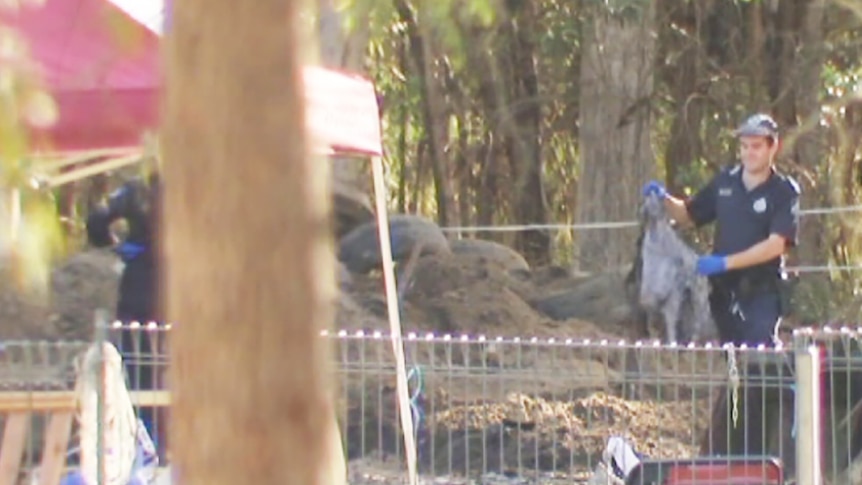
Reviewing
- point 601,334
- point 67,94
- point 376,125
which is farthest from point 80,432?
point 601,334

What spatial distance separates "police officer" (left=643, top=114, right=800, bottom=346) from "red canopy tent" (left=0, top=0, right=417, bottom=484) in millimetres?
1520

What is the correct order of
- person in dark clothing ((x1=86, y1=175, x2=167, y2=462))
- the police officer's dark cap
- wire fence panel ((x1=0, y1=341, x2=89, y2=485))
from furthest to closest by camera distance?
person in dark clothing ((x1=86, y1=175, x2=167, y2=462)) → the police officer's dark cap → wire fence panel ((x1=0, y1=341, x2=89, y2=485))

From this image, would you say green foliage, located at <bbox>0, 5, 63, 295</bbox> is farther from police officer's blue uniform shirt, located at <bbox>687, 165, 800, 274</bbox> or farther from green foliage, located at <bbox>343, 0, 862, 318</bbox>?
green foliage, located at <bbox>343, 0, 862, 318</bbox>

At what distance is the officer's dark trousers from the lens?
8758mm

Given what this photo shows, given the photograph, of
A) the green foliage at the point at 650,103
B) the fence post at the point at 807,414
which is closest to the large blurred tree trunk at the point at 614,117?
the green foliage at the point at 650,103

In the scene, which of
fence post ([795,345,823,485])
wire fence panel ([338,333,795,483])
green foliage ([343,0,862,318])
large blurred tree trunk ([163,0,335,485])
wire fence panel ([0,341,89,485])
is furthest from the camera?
green foliage ([343,0,862,318])

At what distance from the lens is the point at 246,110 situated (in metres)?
3.16

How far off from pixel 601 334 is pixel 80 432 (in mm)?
5390

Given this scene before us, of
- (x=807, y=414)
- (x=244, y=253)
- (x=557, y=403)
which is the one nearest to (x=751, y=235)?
(x=557, y=403)

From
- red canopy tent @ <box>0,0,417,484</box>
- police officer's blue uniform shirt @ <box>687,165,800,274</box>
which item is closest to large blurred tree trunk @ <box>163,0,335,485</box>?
red canopy tent @ <box>0,0,417,484</box>

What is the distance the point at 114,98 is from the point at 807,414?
244cm

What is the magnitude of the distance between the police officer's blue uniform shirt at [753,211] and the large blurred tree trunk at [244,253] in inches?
227

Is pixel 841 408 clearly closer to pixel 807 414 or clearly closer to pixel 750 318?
pixel 750 318

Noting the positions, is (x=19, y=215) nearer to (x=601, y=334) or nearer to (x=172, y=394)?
(x=172, y=394)
